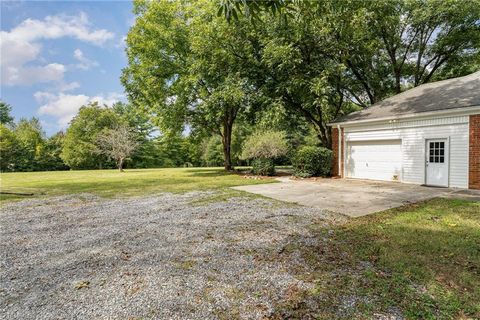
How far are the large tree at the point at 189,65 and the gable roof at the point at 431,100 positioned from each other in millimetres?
6097

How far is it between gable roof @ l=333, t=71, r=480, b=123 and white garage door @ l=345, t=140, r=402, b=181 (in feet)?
4.07

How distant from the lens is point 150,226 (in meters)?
4.93

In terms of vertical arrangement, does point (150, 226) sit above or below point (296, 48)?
below

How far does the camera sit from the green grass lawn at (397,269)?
235 cm

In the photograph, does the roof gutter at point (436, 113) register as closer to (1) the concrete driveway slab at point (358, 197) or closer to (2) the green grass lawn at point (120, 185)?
(1) the concrete driveway slab at point (358, 197)

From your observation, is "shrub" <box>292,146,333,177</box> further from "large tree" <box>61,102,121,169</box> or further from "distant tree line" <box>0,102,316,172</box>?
"large tree" <box>61,102,121,169</box>

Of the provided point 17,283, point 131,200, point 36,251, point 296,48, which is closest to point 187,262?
point 17,283

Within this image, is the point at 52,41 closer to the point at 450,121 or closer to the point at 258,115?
the point at 258,115

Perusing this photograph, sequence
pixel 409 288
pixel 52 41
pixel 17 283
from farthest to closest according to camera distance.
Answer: pixel 52 41, pixel 17 283, pixel 409 288

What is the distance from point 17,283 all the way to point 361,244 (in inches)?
173

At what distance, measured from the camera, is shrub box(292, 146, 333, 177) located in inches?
511

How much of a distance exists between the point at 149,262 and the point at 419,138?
1080 centimetres

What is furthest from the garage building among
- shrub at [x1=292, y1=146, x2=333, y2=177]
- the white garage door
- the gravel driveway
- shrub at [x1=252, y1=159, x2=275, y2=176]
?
the gravel driveway

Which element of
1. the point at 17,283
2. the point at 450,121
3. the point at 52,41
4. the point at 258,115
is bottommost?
the point at 17,283
